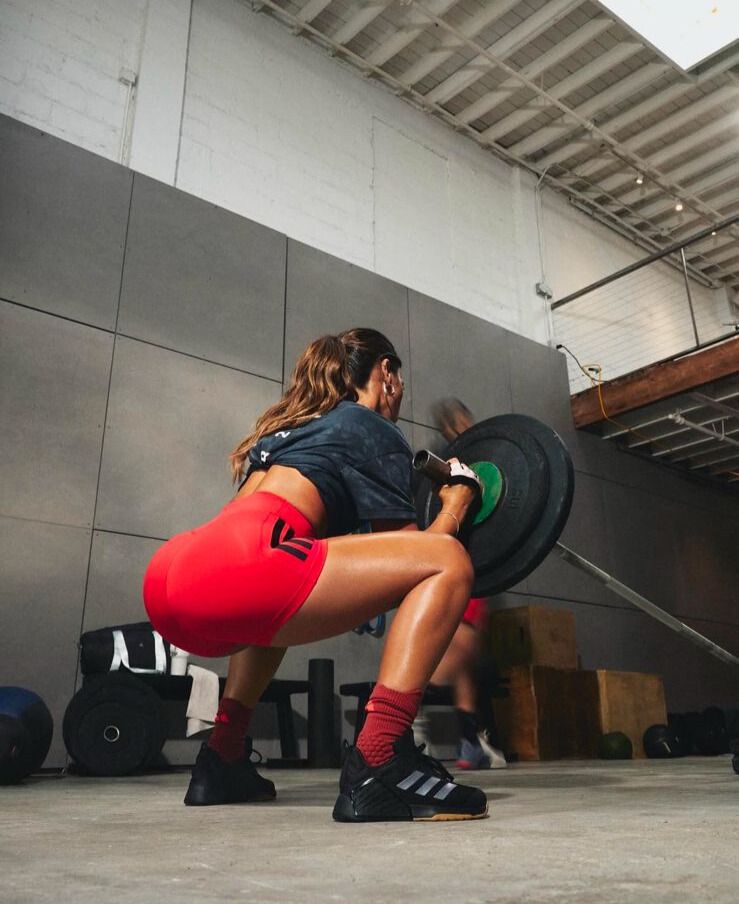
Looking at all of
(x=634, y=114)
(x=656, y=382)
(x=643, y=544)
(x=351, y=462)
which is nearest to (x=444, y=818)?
(x=351, y=462)

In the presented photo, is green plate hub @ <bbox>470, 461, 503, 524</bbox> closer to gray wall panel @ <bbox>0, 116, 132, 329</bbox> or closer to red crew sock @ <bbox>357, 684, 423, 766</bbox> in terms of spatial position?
red crew sock @ <bbox>357, 684, 423, 766</bbox>

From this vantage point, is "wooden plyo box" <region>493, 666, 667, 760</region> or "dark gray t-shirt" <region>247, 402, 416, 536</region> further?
"wooden plyo box" <region>493, 666, 667, 760</region>

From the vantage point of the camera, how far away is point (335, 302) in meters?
4.94

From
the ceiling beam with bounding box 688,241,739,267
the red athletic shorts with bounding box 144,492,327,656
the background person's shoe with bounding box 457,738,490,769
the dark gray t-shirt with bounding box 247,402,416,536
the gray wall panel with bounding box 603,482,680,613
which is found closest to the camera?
the red athletic shorts with bounding box 144,492,327,656

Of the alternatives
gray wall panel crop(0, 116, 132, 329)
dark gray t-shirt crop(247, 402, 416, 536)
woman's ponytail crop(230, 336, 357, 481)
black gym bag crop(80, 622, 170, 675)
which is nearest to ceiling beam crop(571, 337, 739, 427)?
gray wall panel crop(0, 116, 132, 329)

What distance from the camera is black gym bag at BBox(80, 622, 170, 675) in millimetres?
3160

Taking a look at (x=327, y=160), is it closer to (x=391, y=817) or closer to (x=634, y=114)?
(x=634, y=114)

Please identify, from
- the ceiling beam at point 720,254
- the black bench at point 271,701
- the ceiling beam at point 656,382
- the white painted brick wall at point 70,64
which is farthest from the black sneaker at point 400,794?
the ceiling beam at point 720,254

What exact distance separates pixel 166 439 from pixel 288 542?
9.29ft

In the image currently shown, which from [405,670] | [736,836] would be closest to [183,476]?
[405,670]

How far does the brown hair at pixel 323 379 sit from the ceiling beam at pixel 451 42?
460 cm

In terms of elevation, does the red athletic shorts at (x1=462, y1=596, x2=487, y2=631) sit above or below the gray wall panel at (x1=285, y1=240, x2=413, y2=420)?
below

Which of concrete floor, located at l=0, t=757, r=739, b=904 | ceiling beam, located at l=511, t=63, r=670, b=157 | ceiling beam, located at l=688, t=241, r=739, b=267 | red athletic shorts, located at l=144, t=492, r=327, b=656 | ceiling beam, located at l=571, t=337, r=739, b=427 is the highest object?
ceiling beam, located at l=511, t=63, r=670, b=157

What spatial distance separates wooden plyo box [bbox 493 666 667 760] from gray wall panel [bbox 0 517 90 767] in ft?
7.92
